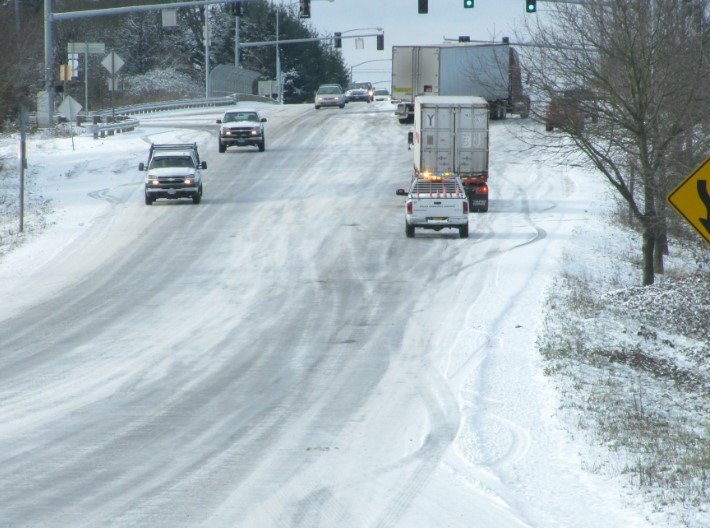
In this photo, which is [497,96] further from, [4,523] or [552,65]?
[4,523]

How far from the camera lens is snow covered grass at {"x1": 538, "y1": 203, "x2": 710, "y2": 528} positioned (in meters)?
10.6

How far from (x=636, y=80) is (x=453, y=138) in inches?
494

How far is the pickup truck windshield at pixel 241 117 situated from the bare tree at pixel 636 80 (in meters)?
27.3

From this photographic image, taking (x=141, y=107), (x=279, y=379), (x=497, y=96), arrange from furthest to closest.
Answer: (x=141, y=107)
(x=497, y=96)
(x=279, y=379)

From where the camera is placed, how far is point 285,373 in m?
16.9

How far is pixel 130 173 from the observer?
4544 centimetres

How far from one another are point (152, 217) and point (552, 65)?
15844 millimetres

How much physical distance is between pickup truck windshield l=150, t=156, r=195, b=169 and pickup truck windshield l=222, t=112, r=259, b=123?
14022 mm

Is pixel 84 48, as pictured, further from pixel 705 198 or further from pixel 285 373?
pixel 705 198

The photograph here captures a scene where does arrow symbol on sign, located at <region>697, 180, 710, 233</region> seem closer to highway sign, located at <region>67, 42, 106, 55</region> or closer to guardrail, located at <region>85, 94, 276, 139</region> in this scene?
highway sign, located at <region>67, 42, 106, 55</region>

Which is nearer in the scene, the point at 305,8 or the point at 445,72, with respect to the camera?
the point at 305,8

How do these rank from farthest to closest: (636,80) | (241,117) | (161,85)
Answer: (161,85)
(241,117)
(636,80)

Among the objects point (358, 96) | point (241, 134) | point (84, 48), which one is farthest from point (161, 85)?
point (84, 48)

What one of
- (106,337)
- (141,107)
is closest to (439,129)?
(106,337)
